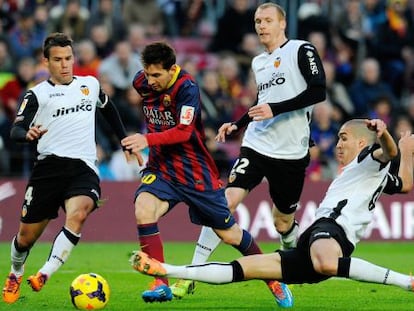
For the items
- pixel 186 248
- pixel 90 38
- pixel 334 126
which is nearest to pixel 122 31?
pixel 90 38

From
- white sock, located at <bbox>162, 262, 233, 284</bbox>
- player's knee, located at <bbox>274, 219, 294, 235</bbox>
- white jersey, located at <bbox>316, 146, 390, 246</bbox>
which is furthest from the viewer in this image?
player's knee, located at <bbox>274, 219, 294, 235</bbox>

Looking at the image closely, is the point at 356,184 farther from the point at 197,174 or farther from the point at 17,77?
the point at 17,77

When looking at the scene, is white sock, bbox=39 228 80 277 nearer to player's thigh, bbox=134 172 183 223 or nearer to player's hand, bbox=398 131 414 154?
player's thigh, bbox=134 172 183 223

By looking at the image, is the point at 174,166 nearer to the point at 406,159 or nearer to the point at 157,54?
the point at 157,54

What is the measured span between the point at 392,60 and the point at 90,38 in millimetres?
5850

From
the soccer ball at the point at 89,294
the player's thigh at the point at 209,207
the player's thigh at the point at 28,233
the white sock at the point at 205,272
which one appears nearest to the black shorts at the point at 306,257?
the white sock at the point at 205,272

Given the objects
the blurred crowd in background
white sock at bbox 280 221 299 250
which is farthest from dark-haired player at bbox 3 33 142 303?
the blurred crowd in background

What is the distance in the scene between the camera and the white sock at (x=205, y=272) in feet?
29.6

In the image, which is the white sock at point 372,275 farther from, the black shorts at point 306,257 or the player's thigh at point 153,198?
the player's thigh at point 153,198

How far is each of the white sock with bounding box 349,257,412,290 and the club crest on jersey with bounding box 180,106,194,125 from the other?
1.96m

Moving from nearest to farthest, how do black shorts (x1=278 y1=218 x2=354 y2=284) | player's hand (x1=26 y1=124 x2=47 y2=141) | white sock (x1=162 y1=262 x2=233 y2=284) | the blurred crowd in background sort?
1. white sock (x1=162 y1=262 x2=233 y2=284)
2. black shorts (x1=278 y1=218 x2=354 y2=284)
3. player's hand (x1=26 y1=124 x2=47 y2=141)
4. the blurred crowd in background

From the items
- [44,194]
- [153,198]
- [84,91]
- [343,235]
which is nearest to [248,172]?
[153,198]

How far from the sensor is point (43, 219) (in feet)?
35.2

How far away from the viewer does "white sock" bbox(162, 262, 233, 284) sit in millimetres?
9023
